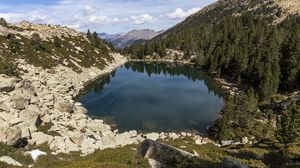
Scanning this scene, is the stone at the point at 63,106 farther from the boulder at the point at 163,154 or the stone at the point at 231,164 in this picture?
the stone at the point at 231,164

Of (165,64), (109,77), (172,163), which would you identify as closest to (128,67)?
(165,64)

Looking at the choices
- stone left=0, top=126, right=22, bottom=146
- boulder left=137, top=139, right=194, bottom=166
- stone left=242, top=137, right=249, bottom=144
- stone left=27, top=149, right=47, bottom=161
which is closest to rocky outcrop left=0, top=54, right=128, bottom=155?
stone left=0, top=126, right=22, bottom=146

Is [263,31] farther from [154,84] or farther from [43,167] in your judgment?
[43,167]

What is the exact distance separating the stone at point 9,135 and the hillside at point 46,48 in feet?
146

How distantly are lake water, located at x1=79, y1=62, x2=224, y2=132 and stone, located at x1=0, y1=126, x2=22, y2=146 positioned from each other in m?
32.0

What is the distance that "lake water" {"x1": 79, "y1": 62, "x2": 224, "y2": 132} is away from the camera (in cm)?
7738

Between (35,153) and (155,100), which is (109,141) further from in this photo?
(155,100)

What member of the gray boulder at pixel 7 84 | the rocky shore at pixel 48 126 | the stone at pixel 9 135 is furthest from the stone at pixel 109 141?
the gray boulder at pixel 7 84

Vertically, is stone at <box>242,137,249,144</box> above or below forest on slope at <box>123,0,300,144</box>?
below

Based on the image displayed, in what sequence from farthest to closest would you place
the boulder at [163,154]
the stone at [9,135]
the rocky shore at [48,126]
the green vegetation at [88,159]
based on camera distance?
the rocky shore at [48,126], the stone at [9,135], the boulder at [163,154], the green vegetation at [88,159]

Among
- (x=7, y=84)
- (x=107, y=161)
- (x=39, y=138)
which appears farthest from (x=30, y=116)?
(x=107, y=161)

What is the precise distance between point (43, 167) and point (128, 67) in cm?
15214

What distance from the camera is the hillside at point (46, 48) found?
111875 mm

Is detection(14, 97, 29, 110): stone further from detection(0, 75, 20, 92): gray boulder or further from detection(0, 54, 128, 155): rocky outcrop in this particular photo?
detection(0, 75, 20, 92): gray boulder
